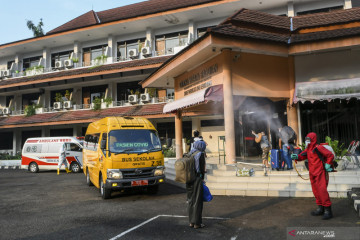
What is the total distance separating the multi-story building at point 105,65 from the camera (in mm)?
→ 20359

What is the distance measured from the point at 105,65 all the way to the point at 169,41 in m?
5.91

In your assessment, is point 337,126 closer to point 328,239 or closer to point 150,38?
point 328,239

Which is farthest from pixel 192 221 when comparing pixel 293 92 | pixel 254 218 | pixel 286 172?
pixel 293 92

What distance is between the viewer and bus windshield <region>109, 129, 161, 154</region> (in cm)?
841

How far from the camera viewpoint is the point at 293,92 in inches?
422

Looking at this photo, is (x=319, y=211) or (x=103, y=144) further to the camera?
(x=103, y=144)

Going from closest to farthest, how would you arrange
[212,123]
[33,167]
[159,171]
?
[159,171]
[33,167]
[212,123]

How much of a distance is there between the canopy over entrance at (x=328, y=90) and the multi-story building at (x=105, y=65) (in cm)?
867

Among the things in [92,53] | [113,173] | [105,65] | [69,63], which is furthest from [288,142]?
[69,63]

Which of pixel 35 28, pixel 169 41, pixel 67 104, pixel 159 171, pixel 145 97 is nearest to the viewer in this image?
pixel 159 171

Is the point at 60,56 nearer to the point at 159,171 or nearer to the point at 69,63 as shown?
the point at 69,63

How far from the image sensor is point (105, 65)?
2316 centimetres

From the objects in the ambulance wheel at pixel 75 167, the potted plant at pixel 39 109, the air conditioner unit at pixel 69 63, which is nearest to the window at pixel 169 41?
the air conditioner unit at pixel 69 63

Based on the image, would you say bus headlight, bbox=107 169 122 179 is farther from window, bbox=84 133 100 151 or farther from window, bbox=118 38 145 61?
window, bbox=118 38 145 61
